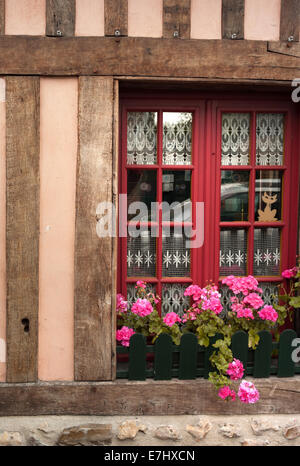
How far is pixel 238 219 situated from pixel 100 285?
121 centimetres

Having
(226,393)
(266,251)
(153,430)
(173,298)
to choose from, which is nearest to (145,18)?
(266,251)

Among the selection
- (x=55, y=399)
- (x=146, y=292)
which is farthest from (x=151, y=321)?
(x=55, y=399)

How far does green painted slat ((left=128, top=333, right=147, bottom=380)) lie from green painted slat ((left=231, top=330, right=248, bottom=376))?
2.11 feet

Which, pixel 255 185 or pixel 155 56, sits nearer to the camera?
pixel 155 56

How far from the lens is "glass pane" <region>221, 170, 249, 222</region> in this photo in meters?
3.49

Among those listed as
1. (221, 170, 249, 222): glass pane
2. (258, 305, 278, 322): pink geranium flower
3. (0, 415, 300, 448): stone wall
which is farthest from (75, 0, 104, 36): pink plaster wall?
(0, 415, 300, 448): stone wall

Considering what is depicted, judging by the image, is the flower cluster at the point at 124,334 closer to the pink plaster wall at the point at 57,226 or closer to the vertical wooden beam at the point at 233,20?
the pink plaster wall at the point at 57,226

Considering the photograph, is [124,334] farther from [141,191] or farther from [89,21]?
[89,21]

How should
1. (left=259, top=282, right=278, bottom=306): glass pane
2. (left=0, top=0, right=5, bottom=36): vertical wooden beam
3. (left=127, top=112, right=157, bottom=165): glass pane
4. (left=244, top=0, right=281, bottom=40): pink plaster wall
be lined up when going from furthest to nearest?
(left=259, top=282, right=278, bottom=306): glass pane → (left=127, top=112, right=157, bottom=165): glass pane → (left=244, top=0, right=281, bottom=40): pink plaster wall → (left=0, top=0, right=5, bottom=36): vertical wooden beam

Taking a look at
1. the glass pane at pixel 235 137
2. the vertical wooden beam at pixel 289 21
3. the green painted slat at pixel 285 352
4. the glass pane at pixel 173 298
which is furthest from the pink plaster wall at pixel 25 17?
the green painted slat at pixel 285 352

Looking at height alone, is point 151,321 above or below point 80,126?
below

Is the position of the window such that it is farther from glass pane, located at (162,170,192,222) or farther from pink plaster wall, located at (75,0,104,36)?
pink plaster wall, located at (75,0,104,36)

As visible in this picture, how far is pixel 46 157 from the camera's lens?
10.2 feet

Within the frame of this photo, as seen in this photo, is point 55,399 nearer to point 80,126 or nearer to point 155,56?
point 80,126
